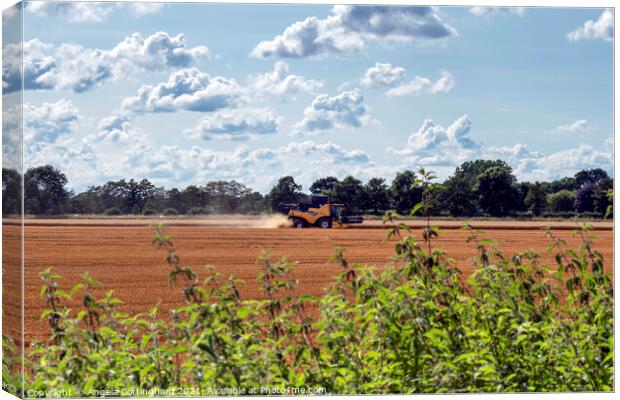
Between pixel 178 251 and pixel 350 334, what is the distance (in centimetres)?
159

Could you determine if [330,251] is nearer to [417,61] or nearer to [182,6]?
[417,61]

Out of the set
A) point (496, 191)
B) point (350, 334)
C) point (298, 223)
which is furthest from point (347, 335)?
point (496, 191)

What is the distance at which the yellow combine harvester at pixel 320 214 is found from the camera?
7.83 metres

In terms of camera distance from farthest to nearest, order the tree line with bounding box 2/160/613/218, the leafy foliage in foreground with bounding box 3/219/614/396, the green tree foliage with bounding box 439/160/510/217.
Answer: the green tree foliage with bounding box 439/160/510/217, the tree line with bounding box 2/160/613/218, the leafy foliage in foreground with bounding box 3/219/614/396

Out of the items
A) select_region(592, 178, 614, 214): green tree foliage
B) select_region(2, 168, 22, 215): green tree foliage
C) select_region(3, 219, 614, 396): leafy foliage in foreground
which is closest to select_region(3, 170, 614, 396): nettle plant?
select_region(3, 219, 614, 396): leafy foliage in foreground

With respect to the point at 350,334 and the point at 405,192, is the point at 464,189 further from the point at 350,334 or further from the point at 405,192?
the point at 350,334

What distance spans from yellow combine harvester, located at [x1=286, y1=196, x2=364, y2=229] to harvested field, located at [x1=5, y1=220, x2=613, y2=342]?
0.29 ft

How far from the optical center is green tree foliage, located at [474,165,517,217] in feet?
27.0

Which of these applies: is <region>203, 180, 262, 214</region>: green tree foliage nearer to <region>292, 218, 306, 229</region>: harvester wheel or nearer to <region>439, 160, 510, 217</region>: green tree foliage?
<region>292, 218, 306, 229</region>: harvester wheel

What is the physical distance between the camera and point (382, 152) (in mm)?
7949

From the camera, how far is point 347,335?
7203mm

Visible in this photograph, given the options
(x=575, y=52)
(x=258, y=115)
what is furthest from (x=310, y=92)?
(x=575, y=52)

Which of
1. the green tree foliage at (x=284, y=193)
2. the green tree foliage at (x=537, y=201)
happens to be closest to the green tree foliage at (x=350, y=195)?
the green tree foliage at (x=284, y=193)

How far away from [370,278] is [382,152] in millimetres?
1276
